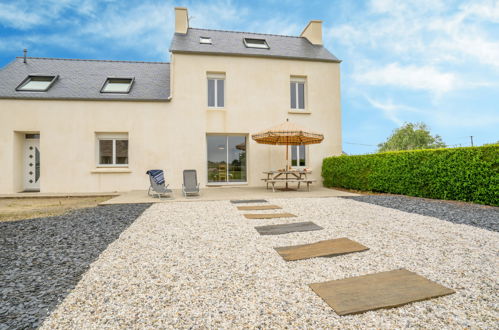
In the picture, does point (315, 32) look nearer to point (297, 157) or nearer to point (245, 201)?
point (297, 157)

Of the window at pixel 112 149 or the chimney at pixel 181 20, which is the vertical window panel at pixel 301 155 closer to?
the window at pixel 112 149

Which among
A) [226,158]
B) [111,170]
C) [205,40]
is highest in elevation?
[205,40]

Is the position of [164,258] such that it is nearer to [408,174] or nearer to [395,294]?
[395,294]

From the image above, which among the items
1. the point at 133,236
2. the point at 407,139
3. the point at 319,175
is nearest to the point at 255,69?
the point at 319,175

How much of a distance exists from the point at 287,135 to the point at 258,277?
686 cm

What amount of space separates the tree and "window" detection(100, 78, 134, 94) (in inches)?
1435

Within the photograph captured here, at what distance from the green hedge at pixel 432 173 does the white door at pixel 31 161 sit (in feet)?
41.8

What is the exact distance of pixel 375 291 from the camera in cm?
194

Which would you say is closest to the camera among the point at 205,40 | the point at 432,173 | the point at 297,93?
the point at 432,173

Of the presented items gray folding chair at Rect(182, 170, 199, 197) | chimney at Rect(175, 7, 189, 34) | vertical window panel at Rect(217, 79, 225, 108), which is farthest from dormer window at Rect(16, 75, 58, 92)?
gray folding chair at Rect(182, 170, 199, 197)

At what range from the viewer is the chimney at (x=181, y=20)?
1201 centimetres

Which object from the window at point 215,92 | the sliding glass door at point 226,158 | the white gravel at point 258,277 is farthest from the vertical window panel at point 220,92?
the white gravel at point 258,277

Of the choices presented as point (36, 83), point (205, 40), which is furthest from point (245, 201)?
point (36, 83)

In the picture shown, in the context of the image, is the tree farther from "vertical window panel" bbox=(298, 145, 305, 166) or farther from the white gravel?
the white gravel
